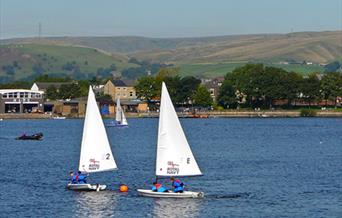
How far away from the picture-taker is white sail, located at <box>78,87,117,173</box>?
73.5m

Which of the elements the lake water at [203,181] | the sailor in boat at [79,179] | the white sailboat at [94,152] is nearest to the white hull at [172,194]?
the lake water at [203,181]

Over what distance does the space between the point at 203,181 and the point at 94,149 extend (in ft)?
34.8

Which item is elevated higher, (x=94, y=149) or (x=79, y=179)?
(x=94, y=149)

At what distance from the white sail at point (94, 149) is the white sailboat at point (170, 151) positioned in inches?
238

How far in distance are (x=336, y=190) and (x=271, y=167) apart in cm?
2025

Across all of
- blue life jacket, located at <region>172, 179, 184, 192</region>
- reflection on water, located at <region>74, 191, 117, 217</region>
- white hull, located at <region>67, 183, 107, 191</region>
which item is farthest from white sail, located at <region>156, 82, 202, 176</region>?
white hull, located at <region>67, 183, 107, 191</region>

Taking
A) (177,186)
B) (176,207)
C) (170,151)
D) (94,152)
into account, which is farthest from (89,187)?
(176,207)

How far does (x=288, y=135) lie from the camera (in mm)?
159375

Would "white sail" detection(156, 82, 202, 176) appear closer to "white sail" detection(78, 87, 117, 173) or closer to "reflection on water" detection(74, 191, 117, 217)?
"reflection on water" detection(74, 191, 117, 217)

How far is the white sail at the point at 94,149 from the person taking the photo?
73.5 metres

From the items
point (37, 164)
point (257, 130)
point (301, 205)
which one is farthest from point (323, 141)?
point (301, 205)

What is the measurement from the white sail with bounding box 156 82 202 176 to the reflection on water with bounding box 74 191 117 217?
3988 millimetres

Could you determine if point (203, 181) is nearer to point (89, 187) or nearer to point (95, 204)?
point (89, 187)

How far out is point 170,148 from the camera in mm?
68062
